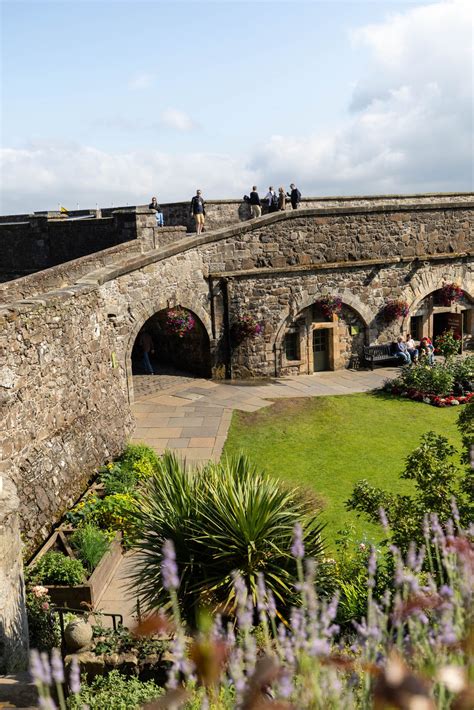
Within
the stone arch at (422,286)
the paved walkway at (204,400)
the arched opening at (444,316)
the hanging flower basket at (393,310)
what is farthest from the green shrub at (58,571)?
the arched opening at (444,316)

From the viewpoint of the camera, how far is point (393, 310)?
21.1 metres

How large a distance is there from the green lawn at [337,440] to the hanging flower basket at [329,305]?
11.1 ft

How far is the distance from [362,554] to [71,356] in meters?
6.13

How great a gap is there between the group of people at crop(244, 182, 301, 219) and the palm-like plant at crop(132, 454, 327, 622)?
14871 millimetres

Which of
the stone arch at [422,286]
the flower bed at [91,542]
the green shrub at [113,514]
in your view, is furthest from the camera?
the stone arch at [422,286]

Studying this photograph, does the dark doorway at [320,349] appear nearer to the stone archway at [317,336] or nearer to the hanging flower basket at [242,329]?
the stone archway at [317,336]

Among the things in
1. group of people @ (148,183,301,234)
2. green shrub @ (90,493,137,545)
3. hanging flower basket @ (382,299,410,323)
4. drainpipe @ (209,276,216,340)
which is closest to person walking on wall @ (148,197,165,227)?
group of people @ (148,183,301,234)

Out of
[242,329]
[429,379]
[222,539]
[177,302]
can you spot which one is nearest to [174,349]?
[242,329]

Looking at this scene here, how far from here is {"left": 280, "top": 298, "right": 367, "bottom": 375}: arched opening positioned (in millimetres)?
20297

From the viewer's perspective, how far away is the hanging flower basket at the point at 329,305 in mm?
20250

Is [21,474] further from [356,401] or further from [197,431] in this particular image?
[356,401]

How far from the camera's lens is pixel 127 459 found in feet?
41.2

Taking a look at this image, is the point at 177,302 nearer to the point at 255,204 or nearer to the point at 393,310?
the point at 255,204

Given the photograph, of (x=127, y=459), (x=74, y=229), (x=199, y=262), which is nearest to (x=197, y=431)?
(x=127, y=459)
